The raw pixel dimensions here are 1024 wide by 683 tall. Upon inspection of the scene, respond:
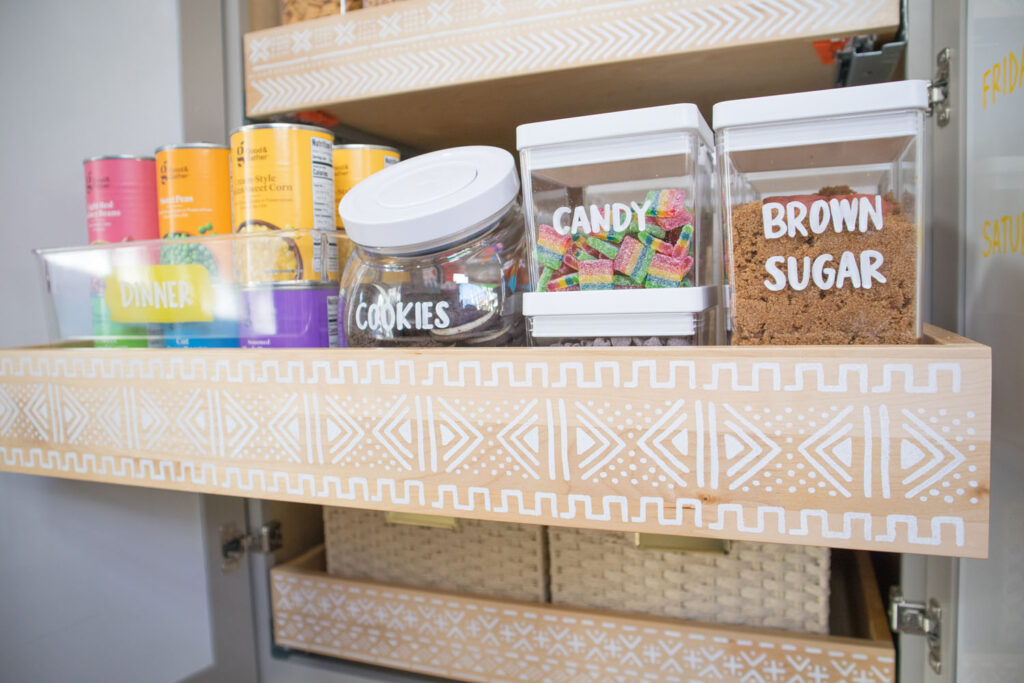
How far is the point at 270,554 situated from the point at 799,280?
86cm

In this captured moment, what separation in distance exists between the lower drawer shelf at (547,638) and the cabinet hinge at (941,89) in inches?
22.1

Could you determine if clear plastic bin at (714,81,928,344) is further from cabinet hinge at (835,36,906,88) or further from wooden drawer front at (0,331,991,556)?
cabinet hinge at (835,36,906,88)

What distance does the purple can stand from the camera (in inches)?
27.2

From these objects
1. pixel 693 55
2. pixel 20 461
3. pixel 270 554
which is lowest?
pixel 270 554

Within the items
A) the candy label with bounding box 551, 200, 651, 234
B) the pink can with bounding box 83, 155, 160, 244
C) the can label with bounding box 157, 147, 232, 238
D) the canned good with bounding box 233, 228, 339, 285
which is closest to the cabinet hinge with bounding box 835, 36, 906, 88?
the candy label with bounding box 551, 200, 651, 234

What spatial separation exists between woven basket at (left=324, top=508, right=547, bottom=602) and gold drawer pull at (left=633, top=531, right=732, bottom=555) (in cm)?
14

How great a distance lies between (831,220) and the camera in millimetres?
489

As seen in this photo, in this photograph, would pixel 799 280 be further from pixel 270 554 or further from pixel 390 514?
pixel 270 554

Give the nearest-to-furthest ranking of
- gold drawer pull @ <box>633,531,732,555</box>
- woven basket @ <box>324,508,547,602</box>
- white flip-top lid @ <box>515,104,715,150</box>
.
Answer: white flip-top lid @ <box>515,104,715,150</box> → gold drawer pull @ <box>633,531,732,555</box> → woven basket @ <box>324,508,547,602</box>

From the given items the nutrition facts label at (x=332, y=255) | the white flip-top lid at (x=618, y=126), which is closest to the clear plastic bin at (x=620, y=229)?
the white flip-top lid at (x=618, y=126)

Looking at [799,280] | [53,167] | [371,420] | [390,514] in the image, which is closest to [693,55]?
[799,280]

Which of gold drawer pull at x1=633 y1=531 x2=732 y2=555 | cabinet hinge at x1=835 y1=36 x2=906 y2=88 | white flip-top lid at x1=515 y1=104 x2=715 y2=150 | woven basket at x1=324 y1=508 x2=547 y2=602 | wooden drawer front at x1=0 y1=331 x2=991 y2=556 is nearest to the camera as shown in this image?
wooden drawer front at x1=0 y1=331 x2=991 y2=556

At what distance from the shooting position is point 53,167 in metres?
0.90

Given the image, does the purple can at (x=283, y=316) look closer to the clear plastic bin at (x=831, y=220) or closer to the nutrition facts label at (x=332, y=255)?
the nutrition facts label at (x=332, y=255)
